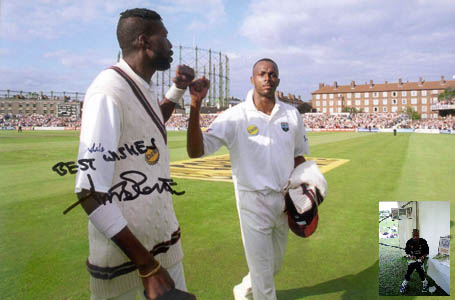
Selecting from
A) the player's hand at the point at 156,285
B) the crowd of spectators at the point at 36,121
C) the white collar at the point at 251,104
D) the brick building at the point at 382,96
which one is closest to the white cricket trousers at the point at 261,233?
the white collar at the point at 251,104

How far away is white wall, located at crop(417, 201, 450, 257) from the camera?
3.77 m

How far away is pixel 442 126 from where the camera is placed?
5494 centimetres

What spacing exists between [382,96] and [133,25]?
12282 cm

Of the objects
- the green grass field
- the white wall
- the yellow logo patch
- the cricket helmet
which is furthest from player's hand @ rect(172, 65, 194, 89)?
the yellow logo patch

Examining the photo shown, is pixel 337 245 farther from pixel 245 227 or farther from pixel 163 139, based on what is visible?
pixel 163 139

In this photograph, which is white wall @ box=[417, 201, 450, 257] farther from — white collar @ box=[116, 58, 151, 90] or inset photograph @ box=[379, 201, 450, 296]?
white collar @ box=[116, 58, 151, 90]

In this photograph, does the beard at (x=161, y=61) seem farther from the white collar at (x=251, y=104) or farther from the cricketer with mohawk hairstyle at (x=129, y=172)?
the white collar at (x=251, y=104)

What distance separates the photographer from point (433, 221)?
385 cm

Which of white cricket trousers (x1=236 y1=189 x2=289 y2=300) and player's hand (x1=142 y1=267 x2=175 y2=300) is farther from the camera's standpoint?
white cricket trousers (x1=236 y1=189 x2=289 y2=300)

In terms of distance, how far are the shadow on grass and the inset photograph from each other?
21cm

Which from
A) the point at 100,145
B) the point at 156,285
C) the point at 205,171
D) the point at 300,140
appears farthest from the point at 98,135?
the point at 205,171

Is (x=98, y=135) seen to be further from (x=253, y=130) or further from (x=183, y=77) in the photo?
(x=253, y=130)

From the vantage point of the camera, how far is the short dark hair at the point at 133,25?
1732mm
